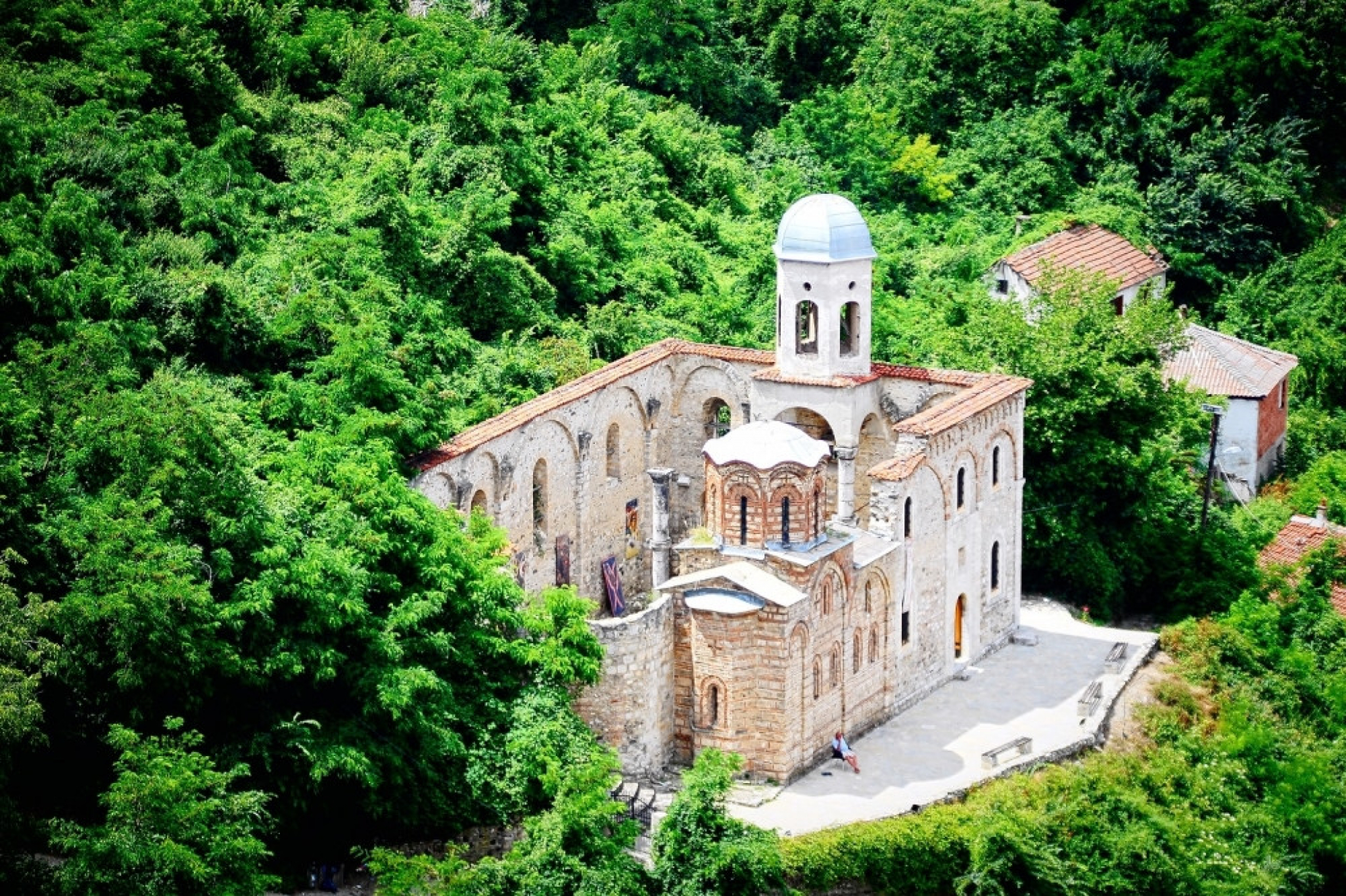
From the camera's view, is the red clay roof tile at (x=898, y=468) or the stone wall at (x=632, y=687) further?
the red clay roof tile at (x=898, y=468)

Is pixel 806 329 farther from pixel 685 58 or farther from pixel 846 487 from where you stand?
pixel 685 58

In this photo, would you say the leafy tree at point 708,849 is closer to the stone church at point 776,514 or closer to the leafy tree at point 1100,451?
the stone church at point 776,514

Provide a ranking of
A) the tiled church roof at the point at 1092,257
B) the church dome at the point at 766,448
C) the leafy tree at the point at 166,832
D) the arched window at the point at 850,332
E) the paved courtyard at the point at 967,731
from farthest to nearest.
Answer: the tiled church roof at the point at 1092,257 < the arched window at the point at 850,332 < the church dome at the point at 766,448 < the paved courtyard at the point at 967,731 < the leafy tree at the point at 166,832

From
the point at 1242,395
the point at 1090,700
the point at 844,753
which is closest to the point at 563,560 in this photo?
the point at 844,753

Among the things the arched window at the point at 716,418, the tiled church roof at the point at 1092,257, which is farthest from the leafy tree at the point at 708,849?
the tiled church roof at the point at 1092,257

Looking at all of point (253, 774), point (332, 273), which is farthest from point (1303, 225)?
point (253, 774)

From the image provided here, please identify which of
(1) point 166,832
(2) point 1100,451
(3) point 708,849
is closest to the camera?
(1) point 166,832
